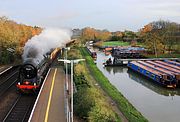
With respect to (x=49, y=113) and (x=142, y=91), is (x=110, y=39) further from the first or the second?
(x=49, y=113)

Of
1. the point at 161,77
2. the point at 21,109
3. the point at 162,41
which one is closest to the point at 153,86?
the point at 161,77

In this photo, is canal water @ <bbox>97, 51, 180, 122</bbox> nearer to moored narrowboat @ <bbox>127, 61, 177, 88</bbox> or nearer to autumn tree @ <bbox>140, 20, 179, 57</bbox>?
moored narrowboat @ <bbox>127, 61, 177, 88</bbox>

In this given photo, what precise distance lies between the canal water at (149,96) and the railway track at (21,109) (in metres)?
10.1

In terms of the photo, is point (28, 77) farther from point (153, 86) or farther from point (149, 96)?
point (153, 86)

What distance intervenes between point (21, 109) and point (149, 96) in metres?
16.3

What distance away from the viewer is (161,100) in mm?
34594

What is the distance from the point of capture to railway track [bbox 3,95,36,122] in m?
23.5

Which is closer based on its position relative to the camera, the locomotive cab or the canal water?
the canal water

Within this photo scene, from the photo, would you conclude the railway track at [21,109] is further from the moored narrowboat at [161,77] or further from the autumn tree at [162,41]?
the autumn tree at [162,41]

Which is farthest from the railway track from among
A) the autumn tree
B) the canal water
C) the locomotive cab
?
the autumn tree

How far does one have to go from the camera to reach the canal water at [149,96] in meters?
28.1

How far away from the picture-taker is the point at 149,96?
1439 inches

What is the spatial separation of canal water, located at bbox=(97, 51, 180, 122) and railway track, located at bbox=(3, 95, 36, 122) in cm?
1010

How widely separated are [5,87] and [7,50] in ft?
56.1
